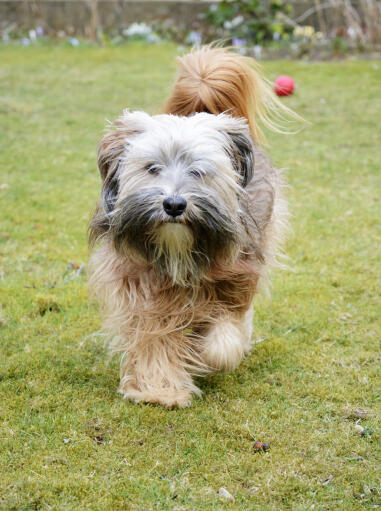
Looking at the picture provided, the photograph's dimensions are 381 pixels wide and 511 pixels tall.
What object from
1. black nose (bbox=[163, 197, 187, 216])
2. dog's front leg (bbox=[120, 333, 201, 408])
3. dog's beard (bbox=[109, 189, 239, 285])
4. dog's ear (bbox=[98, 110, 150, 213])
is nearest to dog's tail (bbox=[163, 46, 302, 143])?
dog's ear (bbox=[98, 110, 150, 213])

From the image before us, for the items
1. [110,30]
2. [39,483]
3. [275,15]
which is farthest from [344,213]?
[110,30]

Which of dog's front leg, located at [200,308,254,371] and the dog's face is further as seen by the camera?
dog's front leg, located at [200,308,254,371]

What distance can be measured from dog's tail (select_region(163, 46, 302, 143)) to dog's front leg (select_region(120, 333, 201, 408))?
54.1 inches

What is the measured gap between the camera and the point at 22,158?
808 cm

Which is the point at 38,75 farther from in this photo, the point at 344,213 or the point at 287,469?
the point at 287,469

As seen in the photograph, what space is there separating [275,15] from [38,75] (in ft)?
15.1

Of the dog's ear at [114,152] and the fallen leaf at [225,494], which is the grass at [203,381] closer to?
the fallen leaf at [225,494]

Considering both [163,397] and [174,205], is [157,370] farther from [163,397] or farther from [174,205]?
[174,205]

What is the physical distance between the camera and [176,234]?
3330 millimetres

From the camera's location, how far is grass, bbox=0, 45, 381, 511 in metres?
2.92

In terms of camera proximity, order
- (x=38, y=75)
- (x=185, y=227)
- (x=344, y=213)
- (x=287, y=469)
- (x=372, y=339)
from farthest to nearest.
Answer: (x=38, y=75), (x=344, y=213), (x=372, y=339), (x=185, y=227), (x=287, y=469)

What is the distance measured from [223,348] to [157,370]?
35 cm

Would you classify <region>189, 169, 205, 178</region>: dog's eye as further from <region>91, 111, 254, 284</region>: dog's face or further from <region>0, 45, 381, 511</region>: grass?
<region>0, 45, 381, 511</region>: grass

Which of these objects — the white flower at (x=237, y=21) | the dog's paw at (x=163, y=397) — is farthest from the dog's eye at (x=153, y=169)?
the white flower at (x=237, y=21)
